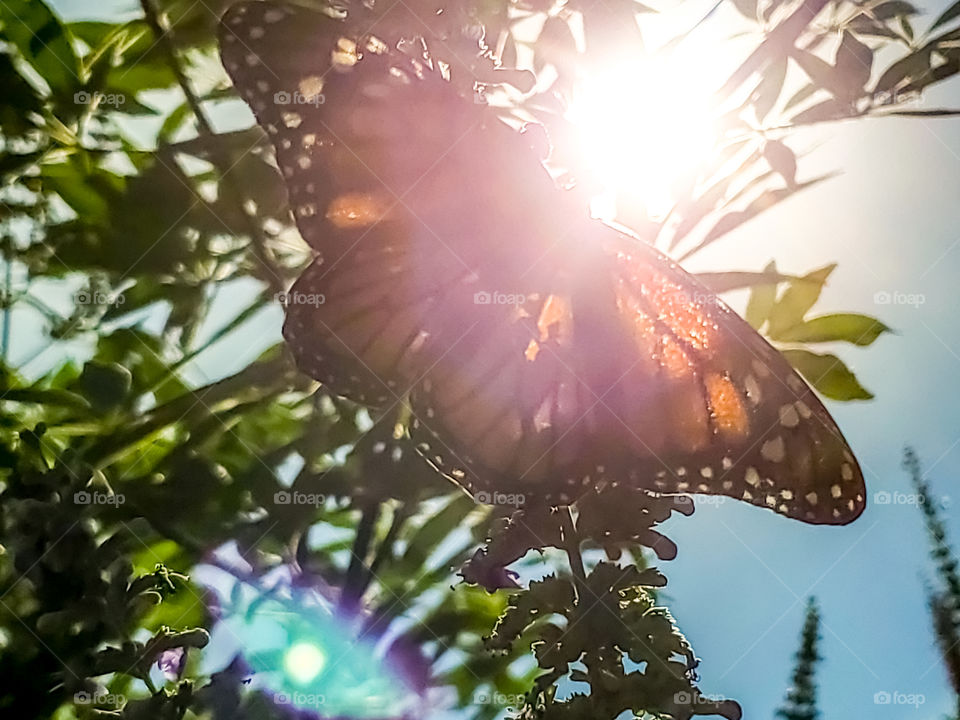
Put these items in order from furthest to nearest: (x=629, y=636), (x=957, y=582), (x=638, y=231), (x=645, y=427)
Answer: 1. (x=957, y=582)
2. (x=638, y=231)
3. (x=645, y=427)
4. (x=629, y=636)

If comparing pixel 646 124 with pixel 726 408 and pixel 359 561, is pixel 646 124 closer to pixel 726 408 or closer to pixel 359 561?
pixel 726 408

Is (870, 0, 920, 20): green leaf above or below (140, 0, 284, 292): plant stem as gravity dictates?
above

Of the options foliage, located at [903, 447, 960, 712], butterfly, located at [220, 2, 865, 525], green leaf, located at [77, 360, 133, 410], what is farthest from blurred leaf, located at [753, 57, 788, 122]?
green leaf, located at [77, 360, 133, 410]

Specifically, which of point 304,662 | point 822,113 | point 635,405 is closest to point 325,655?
point 304,662

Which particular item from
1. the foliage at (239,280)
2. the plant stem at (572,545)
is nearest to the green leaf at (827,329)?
the foliage at (239,280)

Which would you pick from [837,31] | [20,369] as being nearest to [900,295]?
[837,31]

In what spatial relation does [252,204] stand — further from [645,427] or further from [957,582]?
[957,582]

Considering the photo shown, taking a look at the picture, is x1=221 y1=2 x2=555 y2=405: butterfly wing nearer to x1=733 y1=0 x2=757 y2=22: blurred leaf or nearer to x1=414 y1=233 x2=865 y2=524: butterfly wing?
x1=414 y1=233 x2=865 y2=524: butterfly wing
